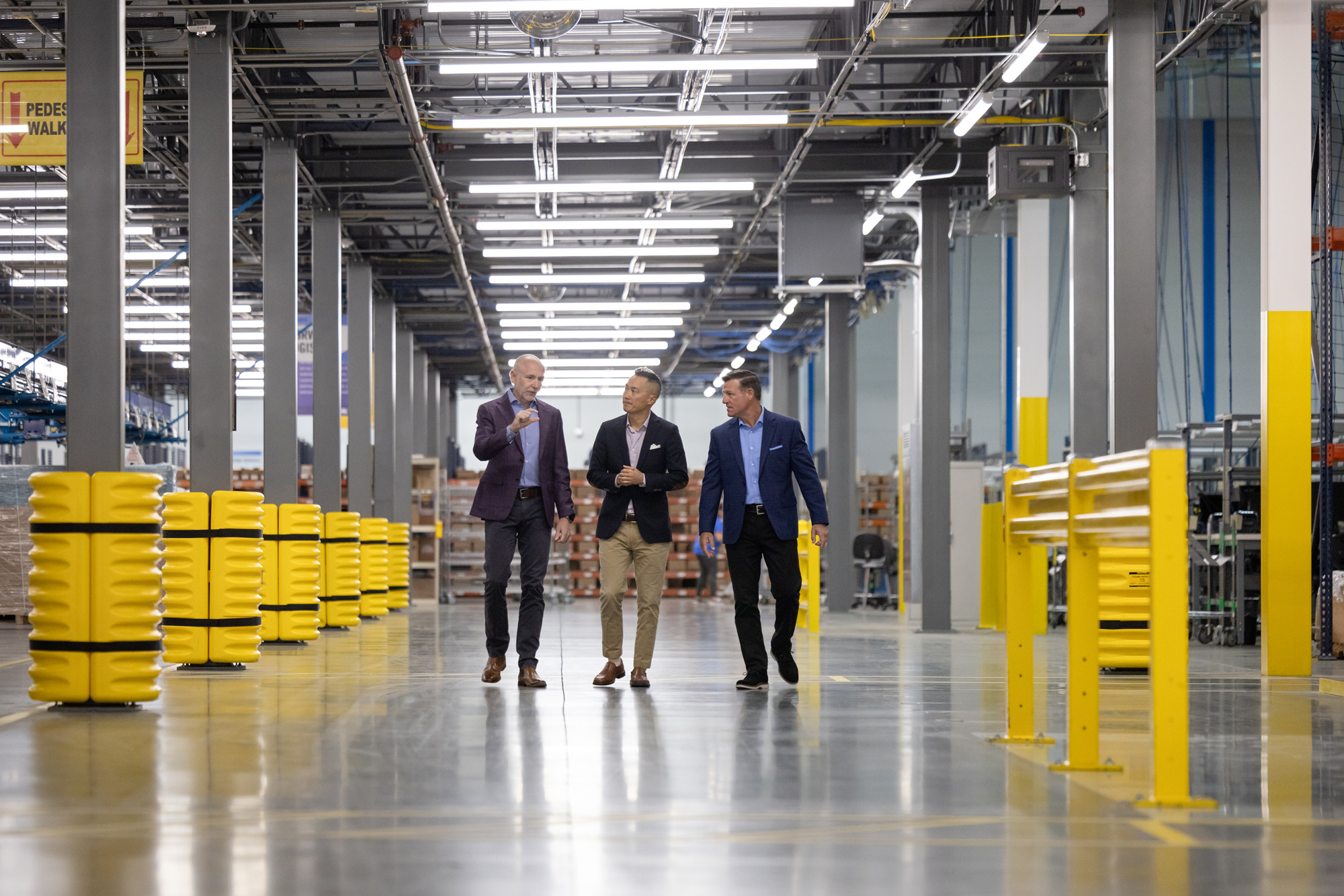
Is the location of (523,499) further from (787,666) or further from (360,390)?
(360,390)

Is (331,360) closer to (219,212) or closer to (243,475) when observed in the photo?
(219,212)

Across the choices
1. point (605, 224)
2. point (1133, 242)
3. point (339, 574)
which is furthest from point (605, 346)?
point (1133, 242)

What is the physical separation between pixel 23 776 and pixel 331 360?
12810 millimetres

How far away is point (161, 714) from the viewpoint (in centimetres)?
677

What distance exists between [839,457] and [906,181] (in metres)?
7.51

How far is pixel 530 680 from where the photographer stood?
793 centimetres

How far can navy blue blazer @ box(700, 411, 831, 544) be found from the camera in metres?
7.78

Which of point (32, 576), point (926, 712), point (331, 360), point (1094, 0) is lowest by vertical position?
point (926, 712)

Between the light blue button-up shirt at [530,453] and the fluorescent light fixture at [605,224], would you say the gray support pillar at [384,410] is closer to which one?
the fluorescent light fixture at [605,224]

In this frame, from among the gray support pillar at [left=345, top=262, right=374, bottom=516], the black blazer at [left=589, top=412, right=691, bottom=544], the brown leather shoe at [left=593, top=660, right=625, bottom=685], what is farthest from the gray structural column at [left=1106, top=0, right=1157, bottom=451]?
the gray support pillar at [left=345, top=262, right=374, bottom=516]

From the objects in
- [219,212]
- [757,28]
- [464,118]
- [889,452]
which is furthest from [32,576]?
[889,452]

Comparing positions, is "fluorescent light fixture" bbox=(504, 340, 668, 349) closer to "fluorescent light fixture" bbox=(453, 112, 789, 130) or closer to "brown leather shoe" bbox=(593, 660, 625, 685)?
"fluorescent light fixture" bbox=(453, 112, 789, 130)

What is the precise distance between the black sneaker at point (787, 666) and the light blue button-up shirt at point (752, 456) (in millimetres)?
1038

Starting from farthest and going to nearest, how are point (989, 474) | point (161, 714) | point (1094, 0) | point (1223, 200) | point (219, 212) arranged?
point (989, 474) → point (1223, 200) → point (1094, 0) → point (219, 212) → point (161, 714)
